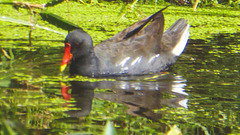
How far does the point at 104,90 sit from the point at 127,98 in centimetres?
28

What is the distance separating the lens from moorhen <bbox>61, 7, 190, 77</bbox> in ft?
12.1

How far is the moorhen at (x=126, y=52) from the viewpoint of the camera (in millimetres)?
3678

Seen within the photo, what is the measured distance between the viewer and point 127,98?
9.64 ft

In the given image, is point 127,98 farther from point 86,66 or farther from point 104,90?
point 86,66

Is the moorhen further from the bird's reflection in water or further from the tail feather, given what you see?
the bird's reflection in water

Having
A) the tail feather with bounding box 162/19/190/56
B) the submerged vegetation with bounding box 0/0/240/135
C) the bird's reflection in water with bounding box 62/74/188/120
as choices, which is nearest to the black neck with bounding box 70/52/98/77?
the submerged vegetation with bounding box 0/0/240/135

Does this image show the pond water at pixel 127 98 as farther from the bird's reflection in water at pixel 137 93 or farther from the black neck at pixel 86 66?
the black neck at pixel 86 66

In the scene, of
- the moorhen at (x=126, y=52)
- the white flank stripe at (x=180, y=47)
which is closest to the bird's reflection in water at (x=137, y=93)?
the moorhen at (x=126, y=52)

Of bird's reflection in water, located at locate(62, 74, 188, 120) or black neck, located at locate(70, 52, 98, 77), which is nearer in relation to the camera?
bird's reflection in water, located at locate(62, 74, 188, 120)

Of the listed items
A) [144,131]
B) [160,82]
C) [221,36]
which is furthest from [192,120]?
[221,36]

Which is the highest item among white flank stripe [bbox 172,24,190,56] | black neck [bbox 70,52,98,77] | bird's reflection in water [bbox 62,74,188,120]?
white flank stripe [bbox 172,24,190,56]

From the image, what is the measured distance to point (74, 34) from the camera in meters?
3.66

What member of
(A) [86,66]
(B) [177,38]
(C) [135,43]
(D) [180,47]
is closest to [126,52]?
(C) [135,43]

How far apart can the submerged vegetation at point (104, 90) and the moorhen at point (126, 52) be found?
16 cm
